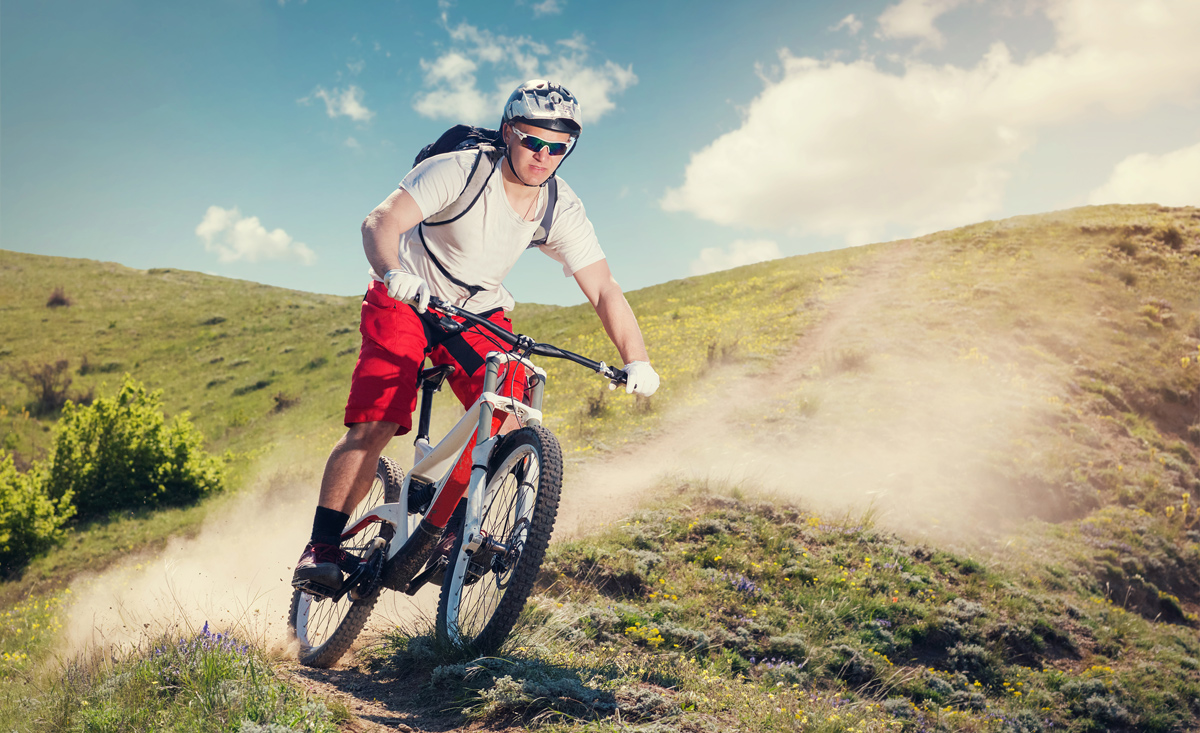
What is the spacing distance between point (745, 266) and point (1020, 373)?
21159 mm

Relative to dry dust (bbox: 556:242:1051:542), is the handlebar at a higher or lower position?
higher

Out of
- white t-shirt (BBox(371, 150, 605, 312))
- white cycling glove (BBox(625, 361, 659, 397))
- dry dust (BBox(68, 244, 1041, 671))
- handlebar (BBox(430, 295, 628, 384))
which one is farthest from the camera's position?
dry dust (BBox(68, 244, 1041, 671))

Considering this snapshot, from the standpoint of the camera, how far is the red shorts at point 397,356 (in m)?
3.85

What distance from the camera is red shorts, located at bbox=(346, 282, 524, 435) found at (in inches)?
151

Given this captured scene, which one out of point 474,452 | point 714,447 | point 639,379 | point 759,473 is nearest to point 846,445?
point 714,447

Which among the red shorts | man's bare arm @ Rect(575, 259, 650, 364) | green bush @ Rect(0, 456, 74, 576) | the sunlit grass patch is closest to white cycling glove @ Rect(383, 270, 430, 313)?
the red shorts

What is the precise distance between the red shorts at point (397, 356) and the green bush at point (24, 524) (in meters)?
14.4

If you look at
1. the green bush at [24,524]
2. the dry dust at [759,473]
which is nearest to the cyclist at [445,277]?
the dry dust at [759,473]

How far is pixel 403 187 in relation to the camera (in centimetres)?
369

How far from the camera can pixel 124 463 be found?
1574 cm

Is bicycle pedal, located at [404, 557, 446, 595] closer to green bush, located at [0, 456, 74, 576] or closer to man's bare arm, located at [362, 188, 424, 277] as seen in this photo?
man's bare arm, located at [362, 188, 424, 277]

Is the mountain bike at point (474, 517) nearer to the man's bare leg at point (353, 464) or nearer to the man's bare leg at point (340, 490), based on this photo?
the man's bare leg at point (340, 490)

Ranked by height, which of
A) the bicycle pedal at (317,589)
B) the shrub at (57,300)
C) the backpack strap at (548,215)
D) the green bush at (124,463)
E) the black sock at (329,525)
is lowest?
the green bush at (124,463)

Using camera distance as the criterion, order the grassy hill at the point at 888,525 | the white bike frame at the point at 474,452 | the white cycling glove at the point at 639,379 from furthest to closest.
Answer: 1. the grassy hill at the point at 888,525
2. the white cycling glove at the point at 639,379
3. the white bike frame at the point at 474,452
